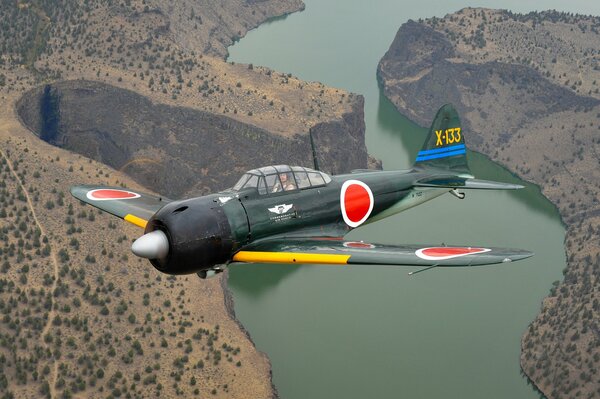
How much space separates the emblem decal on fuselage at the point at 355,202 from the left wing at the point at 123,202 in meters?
8.39

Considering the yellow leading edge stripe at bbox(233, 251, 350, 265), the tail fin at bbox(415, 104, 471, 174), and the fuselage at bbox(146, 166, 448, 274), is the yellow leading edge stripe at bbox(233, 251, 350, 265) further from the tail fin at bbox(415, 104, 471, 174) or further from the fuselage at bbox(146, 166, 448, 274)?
the tail fin at bbox(415, 104, 471, 174)

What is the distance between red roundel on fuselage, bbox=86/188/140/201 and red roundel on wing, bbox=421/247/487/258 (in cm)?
1577

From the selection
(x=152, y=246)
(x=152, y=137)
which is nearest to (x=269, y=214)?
(x=152, y=246)

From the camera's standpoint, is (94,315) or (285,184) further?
(94,315)

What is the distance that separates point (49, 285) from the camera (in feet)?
210

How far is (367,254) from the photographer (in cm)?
3947

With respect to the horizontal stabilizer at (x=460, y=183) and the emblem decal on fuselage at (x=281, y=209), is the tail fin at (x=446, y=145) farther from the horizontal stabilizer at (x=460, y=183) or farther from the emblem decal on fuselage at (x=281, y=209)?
the emblem decal on fuselage at (x=281, y=209)

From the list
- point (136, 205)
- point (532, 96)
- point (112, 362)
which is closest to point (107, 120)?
point (112, 362)

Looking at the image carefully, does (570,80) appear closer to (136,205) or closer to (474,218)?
(474,218)

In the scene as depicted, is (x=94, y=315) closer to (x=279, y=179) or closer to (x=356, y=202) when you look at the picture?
(x=356, y=202)

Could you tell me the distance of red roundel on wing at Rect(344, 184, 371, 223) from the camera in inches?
1742

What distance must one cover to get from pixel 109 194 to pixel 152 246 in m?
11.9

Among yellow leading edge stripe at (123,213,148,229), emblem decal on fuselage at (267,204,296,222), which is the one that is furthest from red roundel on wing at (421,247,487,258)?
yellow leading edge stripe at (123,213,148,229)

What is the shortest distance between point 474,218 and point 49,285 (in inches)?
1828
